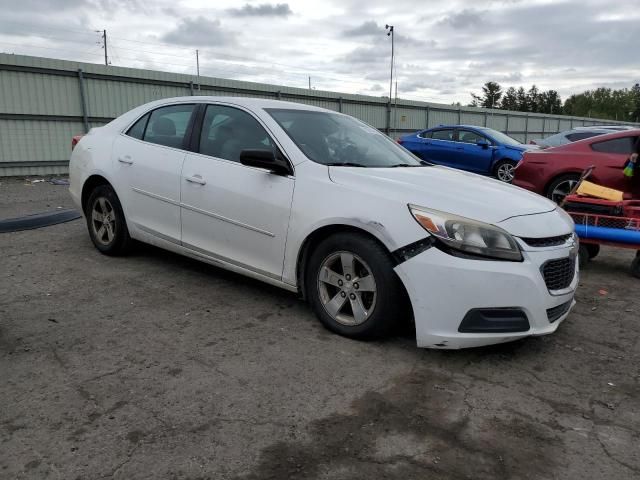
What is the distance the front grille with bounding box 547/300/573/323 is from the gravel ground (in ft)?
0.94

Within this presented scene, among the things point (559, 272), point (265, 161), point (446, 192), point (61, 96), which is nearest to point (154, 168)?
point (265, 161)

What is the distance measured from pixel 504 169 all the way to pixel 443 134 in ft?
6.44

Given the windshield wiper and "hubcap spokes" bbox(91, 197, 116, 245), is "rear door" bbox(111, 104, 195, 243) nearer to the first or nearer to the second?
"hubcap spokes" bbox(91, 197, 116, 245)

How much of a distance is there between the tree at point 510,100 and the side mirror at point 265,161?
108313mm

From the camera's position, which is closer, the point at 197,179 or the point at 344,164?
the point at 344,164

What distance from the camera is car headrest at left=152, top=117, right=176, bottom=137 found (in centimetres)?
476

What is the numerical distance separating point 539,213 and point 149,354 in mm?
2651

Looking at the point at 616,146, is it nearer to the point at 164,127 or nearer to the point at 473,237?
the point at 473,237

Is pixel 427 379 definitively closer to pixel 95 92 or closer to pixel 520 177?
pixel 520 177

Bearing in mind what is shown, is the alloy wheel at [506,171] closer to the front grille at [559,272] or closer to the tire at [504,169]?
the tire at [504,169]

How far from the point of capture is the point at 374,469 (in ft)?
7.48

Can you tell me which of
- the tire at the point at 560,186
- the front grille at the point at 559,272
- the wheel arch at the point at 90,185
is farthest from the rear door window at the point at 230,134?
the tire at the point at 560,186

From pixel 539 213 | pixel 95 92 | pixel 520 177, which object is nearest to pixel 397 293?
pixel 539 213

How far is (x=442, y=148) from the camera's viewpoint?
1410 centimetres
